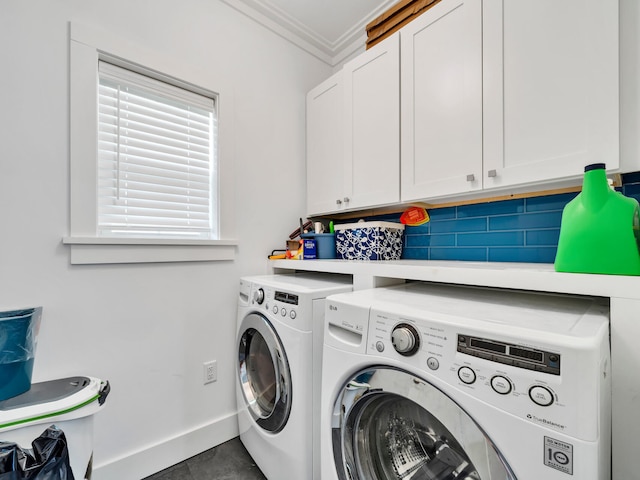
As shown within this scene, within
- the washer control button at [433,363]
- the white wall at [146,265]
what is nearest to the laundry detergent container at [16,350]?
the white wall at [146,265]

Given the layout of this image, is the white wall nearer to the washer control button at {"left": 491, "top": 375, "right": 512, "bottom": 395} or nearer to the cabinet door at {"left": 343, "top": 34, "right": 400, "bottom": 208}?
the cabinet door at {"left": 343, "top": 34, "right": 400, "bottom": 208}

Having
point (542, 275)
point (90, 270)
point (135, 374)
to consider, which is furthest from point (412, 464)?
point (90, 270)

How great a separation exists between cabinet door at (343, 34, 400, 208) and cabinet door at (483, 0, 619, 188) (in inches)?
17.7

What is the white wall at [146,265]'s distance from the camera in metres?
1.16

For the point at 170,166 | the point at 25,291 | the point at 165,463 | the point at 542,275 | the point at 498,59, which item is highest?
the point at 498,59

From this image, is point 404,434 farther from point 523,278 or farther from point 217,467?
point 217,467

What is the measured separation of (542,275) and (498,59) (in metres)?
0.90

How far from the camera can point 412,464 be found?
2.64 feet

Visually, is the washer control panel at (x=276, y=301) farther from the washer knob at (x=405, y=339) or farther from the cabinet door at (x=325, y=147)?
the cabinet door at (x=325, y=147)

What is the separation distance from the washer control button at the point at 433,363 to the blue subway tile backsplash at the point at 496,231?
0.99 metres

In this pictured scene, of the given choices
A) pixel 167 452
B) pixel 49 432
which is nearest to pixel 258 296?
pixel 49 432

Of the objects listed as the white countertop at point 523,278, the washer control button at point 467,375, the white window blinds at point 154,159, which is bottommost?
the washer control button at point 467,375

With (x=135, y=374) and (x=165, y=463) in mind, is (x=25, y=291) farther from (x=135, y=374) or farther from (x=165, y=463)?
(x=165, y=463)

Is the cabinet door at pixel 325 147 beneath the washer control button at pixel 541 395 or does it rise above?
above
